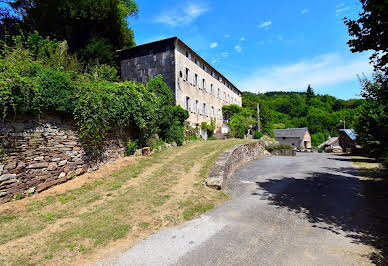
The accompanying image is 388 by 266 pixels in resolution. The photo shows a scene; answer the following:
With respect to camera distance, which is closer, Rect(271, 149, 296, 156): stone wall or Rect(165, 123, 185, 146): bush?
Rect(165, 123, 185, 146): bush

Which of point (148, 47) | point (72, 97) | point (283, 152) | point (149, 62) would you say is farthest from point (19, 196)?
point (283, 152)

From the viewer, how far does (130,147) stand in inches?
423

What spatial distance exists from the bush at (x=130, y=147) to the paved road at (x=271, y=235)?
249 inches

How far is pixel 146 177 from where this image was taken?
8188 mm

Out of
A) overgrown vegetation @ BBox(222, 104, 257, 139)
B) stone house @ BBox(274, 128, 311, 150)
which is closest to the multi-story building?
overgrown vegetation @ BBox(222, 104, 257, 139)

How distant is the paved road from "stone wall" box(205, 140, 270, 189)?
3.80 ft

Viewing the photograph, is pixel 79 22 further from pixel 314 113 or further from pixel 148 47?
pixel 314 113

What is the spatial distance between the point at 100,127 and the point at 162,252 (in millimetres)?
6528

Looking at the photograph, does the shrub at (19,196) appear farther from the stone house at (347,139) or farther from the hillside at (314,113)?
the hillside at (314,113)

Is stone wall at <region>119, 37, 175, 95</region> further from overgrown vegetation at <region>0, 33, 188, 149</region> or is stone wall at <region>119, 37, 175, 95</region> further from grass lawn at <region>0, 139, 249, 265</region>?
grass lawn at <region>0, 139, 249, 265</region>

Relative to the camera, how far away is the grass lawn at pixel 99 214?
368 centimetres

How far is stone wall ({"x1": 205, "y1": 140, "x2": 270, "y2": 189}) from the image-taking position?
7922mm

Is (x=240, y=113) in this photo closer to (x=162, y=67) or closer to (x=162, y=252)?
(x=162, y=67)

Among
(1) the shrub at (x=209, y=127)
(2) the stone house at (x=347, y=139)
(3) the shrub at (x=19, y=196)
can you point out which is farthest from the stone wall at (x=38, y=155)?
(2) the stone house at (x=347, y=139)
